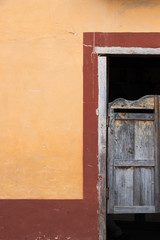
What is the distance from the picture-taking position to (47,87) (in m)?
3.56

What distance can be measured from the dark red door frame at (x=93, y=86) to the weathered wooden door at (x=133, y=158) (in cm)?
20

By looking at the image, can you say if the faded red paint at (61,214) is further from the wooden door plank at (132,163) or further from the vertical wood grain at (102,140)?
the wooden door plank at (132,163)

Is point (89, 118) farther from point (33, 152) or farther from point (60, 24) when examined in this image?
point (60, 24)

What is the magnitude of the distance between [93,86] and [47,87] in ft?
1.75

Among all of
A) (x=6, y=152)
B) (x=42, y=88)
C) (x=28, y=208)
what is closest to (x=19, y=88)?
(x=42, y=88)

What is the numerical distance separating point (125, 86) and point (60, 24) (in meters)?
2.62

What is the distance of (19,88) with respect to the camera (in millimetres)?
3562

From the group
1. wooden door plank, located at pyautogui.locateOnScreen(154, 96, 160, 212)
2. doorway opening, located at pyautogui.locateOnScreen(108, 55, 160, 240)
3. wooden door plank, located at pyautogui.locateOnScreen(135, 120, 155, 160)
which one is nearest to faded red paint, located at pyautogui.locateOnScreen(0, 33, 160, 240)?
wooden door plank, located at pyautogui.locateOnScreen(135, 120, 155, 160)

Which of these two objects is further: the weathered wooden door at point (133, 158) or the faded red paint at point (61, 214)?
the weathered wooden door at point (133, 158)

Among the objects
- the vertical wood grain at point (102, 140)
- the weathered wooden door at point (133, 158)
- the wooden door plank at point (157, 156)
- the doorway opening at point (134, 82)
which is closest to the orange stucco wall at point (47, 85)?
the vertical wood grain at point (102, 140)

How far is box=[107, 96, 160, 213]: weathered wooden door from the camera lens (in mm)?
3635

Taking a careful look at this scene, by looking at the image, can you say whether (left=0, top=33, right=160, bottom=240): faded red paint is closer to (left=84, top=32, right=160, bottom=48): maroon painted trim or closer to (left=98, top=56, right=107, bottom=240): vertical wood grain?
(left=98, top=56, right=107, bottom=240): vertical wood grain

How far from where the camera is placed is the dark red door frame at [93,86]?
353cm

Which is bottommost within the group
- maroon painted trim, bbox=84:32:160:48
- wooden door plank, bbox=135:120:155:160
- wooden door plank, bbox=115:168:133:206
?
wooden door plank, bbox=115:168:133:206
